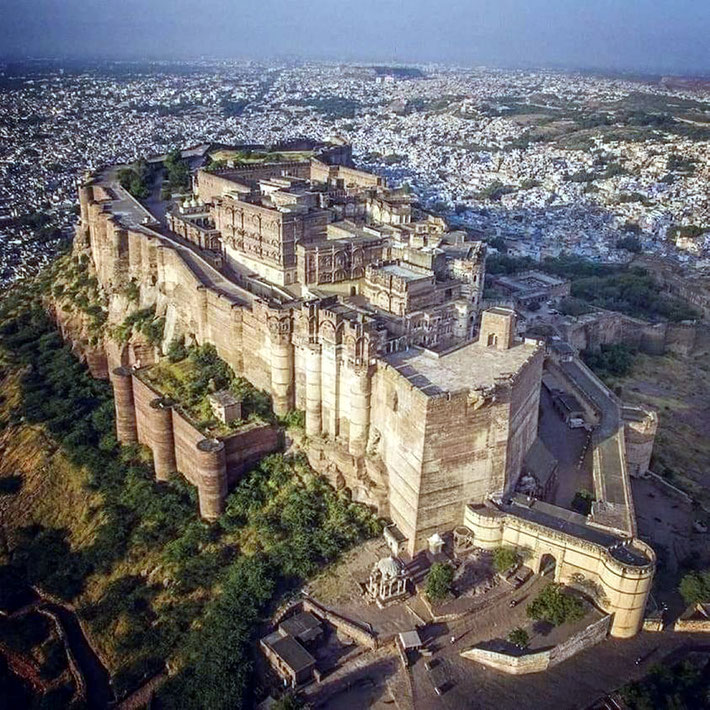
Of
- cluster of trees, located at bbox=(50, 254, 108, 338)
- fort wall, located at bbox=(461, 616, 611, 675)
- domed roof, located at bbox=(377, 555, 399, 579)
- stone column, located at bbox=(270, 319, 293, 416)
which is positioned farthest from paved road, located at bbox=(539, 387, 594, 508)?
cluster of trees, located at bbox=(50, 254, 108, 338)

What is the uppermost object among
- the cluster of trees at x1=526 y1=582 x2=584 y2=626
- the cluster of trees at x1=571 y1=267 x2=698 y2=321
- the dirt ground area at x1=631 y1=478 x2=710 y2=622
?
the cluster of trees at x1=526 y1=582 x2=584 y2=626

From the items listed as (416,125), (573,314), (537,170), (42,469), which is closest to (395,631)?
(42,469)

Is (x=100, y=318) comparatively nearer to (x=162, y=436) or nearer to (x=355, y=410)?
(x=162, y=436)

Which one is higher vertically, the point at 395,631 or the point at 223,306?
the point at 223,306

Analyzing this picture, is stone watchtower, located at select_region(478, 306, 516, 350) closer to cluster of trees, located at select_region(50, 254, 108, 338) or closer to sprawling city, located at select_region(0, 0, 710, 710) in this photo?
sprawling city, located at select_region(0, 0, 710, 710)

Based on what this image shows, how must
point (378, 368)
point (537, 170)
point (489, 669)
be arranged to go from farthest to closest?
1. point (537, 170)
2. point (378, 368)
3. point (489, 669)

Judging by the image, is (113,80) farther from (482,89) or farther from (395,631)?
(395,631)

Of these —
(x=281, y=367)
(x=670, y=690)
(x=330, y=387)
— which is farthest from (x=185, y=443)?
(x=670, y=690)
